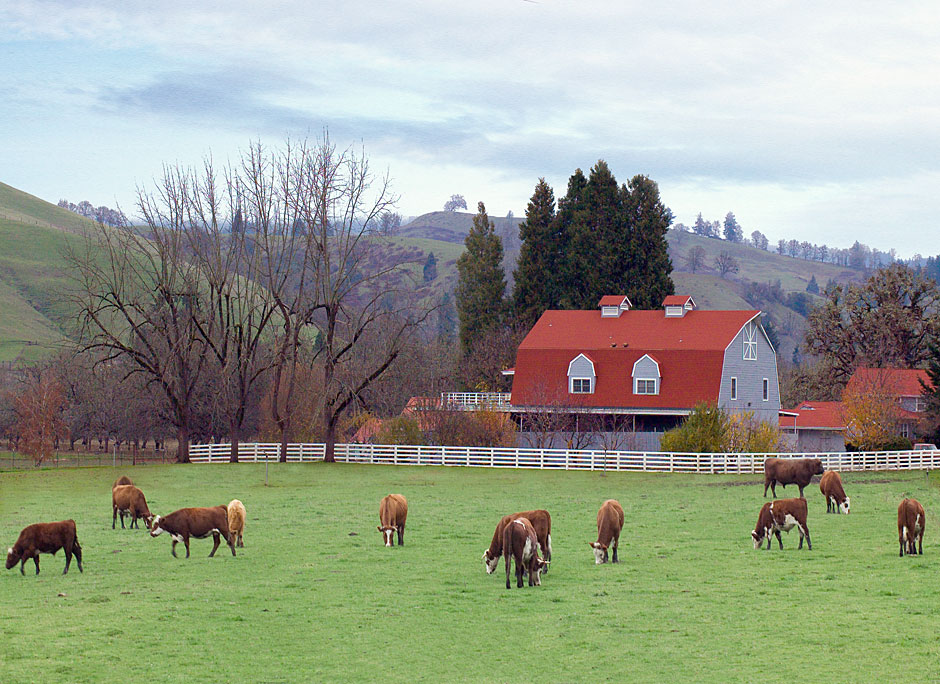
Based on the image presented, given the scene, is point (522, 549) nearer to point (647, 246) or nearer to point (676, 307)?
point (676, 307)

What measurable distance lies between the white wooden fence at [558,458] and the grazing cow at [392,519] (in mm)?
23203

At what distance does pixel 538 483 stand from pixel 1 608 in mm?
27731

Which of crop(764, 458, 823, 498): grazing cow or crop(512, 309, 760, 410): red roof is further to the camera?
crop(512, 309, 760, 410): red roof

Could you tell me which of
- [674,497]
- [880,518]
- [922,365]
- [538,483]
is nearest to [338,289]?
[538,483]

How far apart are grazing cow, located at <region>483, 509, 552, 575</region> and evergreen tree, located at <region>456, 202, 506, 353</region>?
62.1 metres

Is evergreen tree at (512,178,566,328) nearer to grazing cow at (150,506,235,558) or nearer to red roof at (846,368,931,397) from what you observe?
red roof at (846,368,931,397)

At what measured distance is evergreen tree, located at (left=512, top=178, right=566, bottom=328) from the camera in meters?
79.8

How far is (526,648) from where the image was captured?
12.7 metres

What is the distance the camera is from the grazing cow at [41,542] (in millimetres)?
17953

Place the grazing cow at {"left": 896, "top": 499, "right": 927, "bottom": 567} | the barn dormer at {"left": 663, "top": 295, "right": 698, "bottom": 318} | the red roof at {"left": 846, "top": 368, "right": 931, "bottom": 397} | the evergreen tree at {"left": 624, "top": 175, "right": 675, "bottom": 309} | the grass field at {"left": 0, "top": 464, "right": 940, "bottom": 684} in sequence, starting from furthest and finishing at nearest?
the evergreen tree at {"left": 624, "top": 175, "right": 675, "bottom": 309}
the red roof at {"left": 846, "top": 368, "right": 931, "bottom": 397}
the barn dormer at {"left": 663, "top": 295, "right": 698, "bottom": 318}
the grazing cow at {"left": 896, "top": 499, "right": 927, "bottom": 567}
the grass field at {"left": 0, "top": 464, "right": 940, "bottom": 684}

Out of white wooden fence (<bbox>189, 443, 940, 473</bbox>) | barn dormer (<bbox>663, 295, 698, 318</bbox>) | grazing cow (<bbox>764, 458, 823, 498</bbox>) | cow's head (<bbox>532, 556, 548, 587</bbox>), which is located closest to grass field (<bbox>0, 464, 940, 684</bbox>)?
cow's head (<bbox>532, 556, 548, 587</bbox>)

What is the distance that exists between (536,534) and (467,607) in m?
2.88

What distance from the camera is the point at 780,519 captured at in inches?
816

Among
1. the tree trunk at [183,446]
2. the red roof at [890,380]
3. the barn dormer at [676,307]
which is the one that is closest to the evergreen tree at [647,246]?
the barn dormer at [676,307]
